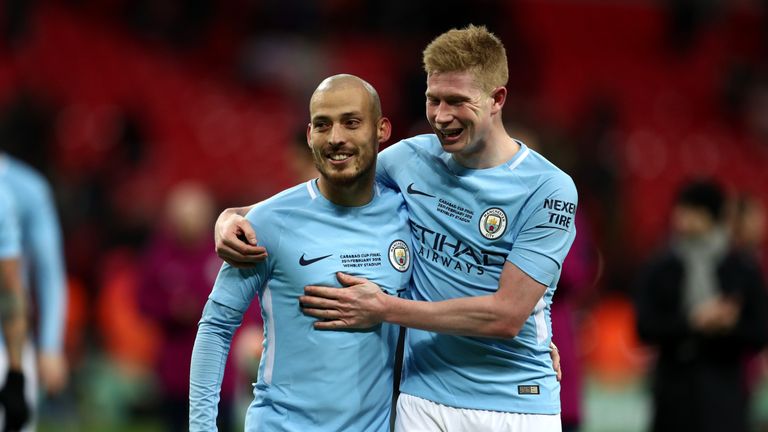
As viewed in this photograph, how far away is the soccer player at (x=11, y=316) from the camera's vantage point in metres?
4.92

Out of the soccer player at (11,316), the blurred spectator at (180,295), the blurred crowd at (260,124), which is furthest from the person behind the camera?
the blurred crowd at (260,124)

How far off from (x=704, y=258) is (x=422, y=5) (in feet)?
30.2

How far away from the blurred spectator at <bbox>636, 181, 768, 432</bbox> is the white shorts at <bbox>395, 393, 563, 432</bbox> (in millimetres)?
2721

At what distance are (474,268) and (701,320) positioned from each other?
294 centimetres

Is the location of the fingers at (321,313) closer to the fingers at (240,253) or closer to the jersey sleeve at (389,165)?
the fingers at (240,253)

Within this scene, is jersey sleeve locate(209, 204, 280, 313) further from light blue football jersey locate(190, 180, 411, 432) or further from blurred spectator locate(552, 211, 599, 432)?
blurred spectator locate(552, 211, 599, 432)

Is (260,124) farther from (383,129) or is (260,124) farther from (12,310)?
(383,129)

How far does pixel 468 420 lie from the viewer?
393cm

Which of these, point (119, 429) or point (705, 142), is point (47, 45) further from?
point (705, 142)

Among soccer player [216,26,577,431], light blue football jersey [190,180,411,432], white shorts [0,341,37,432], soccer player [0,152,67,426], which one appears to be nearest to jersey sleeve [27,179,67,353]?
soccer player [0,152,67,426]

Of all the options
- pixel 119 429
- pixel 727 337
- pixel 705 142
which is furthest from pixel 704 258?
pixel 705 142

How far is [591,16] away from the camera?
17.0 metres

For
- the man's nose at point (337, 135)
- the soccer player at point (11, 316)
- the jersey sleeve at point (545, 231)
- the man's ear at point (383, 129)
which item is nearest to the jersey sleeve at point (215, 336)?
the man's nose at point (337, 135)

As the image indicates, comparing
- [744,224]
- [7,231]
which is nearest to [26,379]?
[7,231]
